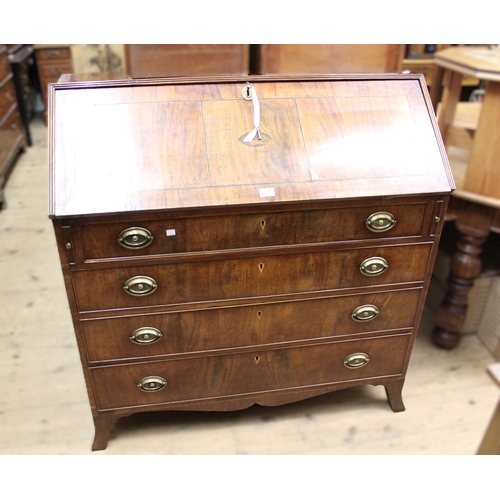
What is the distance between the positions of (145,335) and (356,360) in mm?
768

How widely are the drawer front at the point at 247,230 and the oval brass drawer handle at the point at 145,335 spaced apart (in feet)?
0.91

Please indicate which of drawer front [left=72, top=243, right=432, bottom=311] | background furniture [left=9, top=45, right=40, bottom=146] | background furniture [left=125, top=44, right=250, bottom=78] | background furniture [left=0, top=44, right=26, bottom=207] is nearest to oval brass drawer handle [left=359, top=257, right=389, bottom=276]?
drawer front [left=72, top=243, right=432, bottom=311]

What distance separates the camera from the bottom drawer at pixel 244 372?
5.52ft

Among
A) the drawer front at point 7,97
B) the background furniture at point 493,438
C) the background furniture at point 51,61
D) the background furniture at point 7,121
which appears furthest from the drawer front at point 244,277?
the background furniture at point 51,61

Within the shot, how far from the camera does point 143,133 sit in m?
1.42

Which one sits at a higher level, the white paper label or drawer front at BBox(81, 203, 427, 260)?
the white paper label

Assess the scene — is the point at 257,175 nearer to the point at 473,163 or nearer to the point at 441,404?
the point at 473,163

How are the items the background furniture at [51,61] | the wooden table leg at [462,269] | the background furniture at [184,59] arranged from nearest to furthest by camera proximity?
the wooden table leg at [462,269], the background furniture at [184,59], the background furniture at [51,61]

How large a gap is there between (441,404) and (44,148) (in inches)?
149

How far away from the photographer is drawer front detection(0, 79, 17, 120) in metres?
3.65

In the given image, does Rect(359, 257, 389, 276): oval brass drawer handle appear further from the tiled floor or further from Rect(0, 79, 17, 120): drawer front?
Rect(0, 79, 17, 120): drawer front

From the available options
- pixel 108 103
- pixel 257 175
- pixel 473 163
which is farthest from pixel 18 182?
pixel 473 163

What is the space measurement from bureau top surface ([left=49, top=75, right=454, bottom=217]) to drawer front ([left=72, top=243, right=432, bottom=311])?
21 centimetres

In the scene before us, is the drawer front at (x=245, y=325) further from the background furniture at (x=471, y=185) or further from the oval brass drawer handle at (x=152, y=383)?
the background furniture at (x=471, y=185)
